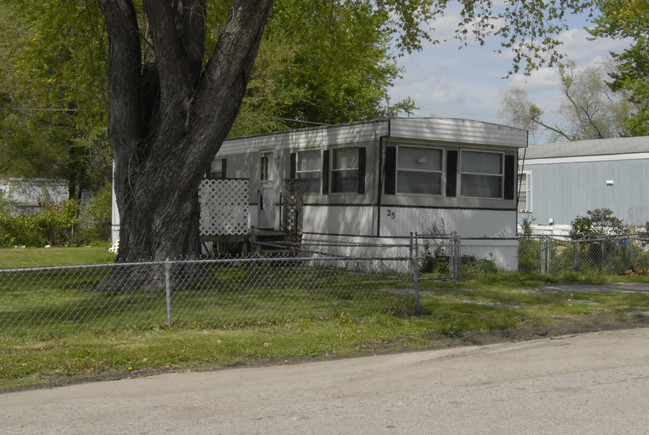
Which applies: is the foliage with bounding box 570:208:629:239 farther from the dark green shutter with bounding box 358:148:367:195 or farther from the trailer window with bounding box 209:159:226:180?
the trailer window with bounding box 209:159:226:180

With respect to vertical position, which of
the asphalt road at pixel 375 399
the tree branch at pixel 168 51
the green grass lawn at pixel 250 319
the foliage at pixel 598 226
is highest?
the tree branch at pixel 168 51

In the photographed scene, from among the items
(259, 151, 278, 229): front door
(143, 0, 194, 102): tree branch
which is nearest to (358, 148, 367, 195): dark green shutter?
(259, 151, 278, 229): front door

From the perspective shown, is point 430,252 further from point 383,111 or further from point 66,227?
point 383,111

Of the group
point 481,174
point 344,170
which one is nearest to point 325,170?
point 344,170

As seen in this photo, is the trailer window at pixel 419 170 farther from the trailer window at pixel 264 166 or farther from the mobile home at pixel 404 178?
the trailer window at pixel 264 166

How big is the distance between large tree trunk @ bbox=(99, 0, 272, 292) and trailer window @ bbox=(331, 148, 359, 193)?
216 inches

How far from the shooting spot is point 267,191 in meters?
20.9

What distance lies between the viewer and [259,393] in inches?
273

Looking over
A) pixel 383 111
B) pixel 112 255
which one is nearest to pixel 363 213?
pixel 112 255

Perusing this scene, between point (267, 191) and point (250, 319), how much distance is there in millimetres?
10754

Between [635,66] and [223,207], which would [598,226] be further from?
[635,66]

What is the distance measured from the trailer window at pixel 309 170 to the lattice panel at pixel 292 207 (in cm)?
20

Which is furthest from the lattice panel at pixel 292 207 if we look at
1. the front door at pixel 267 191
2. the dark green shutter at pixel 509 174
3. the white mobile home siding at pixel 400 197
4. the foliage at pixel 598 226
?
the foliage at pixel 598 226

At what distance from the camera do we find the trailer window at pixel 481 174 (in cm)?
1825
